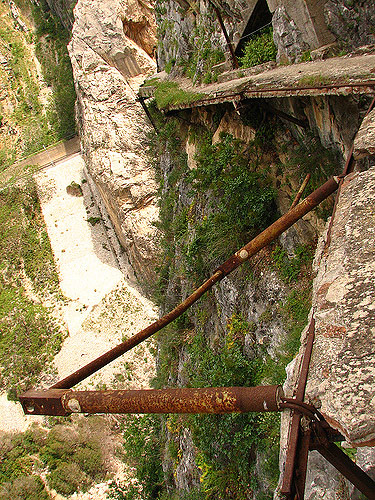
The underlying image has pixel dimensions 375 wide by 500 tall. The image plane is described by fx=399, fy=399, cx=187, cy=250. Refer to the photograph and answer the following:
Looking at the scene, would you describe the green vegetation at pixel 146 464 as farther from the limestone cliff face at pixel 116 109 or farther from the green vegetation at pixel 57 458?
the limestone cliff face at pixel 116 109

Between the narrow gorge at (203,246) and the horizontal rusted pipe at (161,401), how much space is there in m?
0.28

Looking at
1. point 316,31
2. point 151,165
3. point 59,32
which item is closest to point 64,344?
point 151,165

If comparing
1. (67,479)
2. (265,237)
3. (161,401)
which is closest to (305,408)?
(161,401)

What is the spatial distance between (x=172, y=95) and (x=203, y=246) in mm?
4555

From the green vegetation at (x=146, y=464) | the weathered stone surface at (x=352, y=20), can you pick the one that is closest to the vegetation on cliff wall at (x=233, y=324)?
the green vegetation at (x=146, y=464)

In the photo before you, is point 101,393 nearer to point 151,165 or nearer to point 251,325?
point 251,325

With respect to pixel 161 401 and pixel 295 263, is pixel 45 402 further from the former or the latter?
pixel 295 263

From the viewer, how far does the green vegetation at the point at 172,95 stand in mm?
9070

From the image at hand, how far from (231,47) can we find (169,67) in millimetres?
5634

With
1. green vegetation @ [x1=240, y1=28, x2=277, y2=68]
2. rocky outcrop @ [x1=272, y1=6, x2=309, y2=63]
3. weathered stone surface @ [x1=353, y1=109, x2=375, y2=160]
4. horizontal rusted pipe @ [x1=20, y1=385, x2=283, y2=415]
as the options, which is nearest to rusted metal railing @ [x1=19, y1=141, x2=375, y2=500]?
horizontal rusted pipe @ [x1=20, y1=385, x2=283, y2=415]

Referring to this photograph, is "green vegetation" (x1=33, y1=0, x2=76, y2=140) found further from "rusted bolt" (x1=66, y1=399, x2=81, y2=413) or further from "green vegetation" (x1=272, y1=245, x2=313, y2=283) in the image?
"rusted bolt" (x1=66, y1=399, x2=81, y2=413)

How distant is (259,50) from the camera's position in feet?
26.5

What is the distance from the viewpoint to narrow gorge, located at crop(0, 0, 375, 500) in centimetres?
298

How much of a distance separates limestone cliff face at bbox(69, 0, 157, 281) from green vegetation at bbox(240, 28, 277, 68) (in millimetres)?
10932
